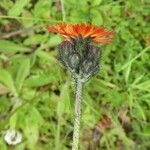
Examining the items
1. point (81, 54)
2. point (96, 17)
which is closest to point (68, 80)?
point (96, 17)

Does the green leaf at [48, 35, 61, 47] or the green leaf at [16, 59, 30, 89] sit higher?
the green leaf at [48, 35, 61, 47]

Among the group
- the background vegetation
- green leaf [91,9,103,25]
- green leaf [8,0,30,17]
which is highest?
green leaf [8,0,30,17]

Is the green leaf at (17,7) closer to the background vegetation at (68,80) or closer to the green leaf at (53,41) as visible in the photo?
the background vegetation at (68,80)

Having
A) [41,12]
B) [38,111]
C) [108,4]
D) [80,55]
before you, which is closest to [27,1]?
[41,12]

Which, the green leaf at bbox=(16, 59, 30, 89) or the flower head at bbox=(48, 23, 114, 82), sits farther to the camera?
the green leaf at bbox=(16, 59, 30, 89)

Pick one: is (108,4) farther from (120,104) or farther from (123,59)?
(120,104)

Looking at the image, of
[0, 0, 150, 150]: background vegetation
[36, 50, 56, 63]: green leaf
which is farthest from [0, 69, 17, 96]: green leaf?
[36, 50, 56, 63]: green leaf

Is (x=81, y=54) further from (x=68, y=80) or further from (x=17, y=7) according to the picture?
(x=17, y=7)

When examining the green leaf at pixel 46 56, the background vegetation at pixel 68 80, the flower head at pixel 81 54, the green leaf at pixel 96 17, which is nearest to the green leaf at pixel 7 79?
the background vegetation at pixel 68 80

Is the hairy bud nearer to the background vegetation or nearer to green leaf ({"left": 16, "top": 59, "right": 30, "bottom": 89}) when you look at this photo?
the background vegetation
